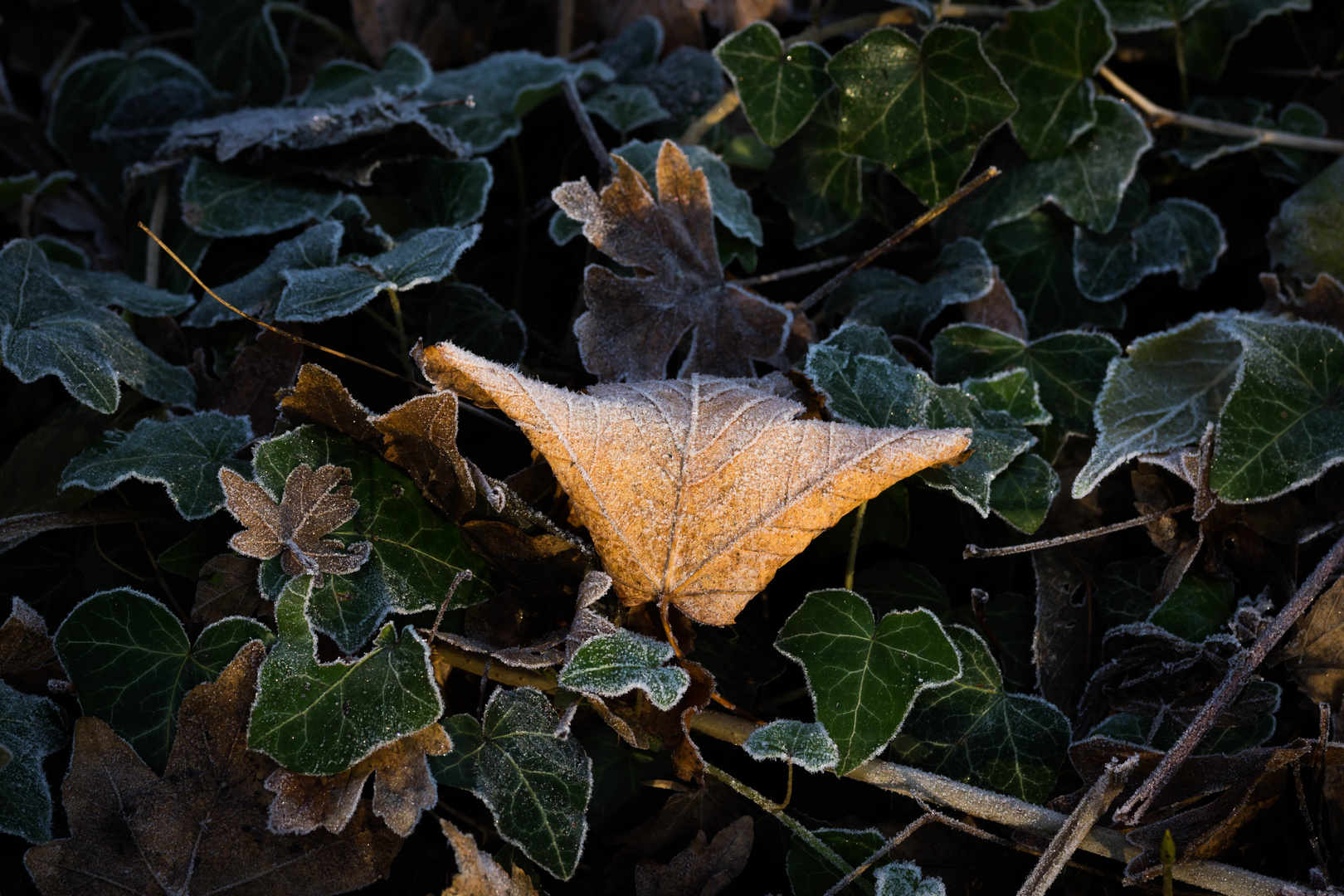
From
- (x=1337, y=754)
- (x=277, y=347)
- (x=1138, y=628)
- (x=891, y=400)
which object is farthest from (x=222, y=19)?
(x=1337, y=754)

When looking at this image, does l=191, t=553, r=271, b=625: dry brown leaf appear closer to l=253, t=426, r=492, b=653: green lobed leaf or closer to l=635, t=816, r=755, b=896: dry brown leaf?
l=253, t=426, r=492, b=653: green lobed leaf

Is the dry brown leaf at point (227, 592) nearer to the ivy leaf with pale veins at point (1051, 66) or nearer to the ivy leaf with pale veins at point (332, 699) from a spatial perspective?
the ivy leaf with pale veins at point (332, 699)

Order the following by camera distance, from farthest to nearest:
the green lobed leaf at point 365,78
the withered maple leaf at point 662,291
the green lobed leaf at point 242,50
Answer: the green lobed leaf at point 242,50
the green lobed leaf at point 365,78
the withered maple leaf at point 662,291

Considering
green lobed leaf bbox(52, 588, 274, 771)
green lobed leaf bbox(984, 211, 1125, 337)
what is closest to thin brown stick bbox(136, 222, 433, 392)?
green lobed leaf bbox(52, 588, 274, 771)

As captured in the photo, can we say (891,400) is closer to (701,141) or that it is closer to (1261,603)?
(1261,603)

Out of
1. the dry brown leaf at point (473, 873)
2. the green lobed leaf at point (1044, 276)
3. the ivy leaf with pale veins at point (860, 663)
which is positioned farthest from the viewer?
the green lobed leaf at point (1044, 276)

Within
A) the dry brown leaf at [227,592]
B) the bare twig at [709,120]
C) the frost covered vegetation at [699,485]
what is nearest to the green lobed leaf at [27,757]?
the frost covered vegetation at [699,485]
